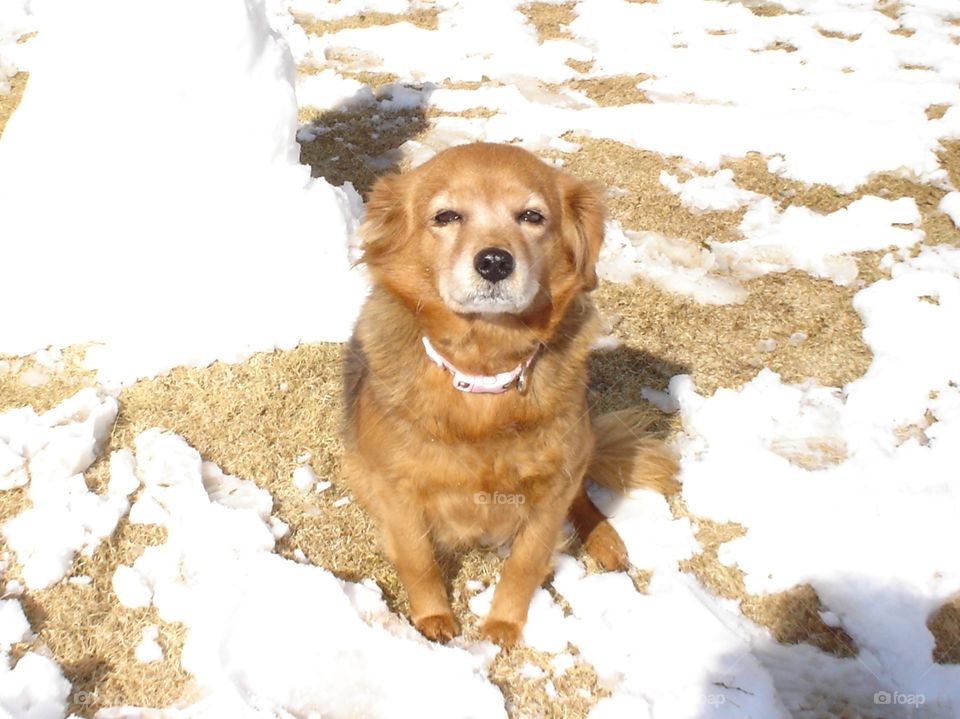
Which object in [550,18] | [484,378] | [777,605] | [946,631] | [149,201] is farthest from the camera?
[550,18]

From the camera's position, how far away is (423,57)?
7.77 metres

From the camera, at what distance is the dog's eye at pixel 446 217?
7.98 feet

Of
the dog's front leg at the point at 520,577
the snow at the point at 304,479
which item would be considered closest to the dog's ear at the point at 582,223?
the dog's front leg at the point at 520,577

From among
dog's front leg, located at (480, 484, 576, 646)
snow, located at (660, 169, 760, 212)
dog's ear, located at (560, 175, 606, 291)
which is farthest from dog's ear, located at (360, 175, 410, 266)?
snow, located at (660, 169, 760, 212)

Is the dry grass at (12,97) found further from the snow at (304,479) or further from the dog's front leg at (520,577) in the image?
the dog's front leg at (520,577)

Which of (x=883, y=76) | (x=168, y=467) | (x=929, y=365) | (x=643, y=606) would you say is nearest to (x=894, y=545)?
(x=643, y=606)

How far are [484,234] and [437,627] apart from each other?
4.70ft

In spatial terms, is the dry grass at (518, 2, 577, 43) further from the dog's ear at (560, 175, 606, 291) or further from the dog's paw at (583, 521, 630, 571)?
the dog's paw at (583, 521, 630, 571)

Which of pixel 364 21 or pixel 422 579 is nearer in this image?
pixel 422 579

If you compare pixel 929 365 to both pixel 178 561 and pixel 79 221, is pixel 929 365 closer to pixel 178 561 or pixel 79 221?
pixel 178 561

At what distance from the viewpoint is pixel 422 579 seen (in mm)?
2766

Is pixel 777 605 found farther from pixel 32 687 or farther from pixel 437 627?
pixel 32 687

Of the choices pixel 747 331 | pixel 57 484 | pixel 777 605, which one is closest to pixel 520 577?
pixel 777 605

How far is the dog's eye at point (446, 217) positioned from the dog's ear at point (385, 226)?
0.13 metres
